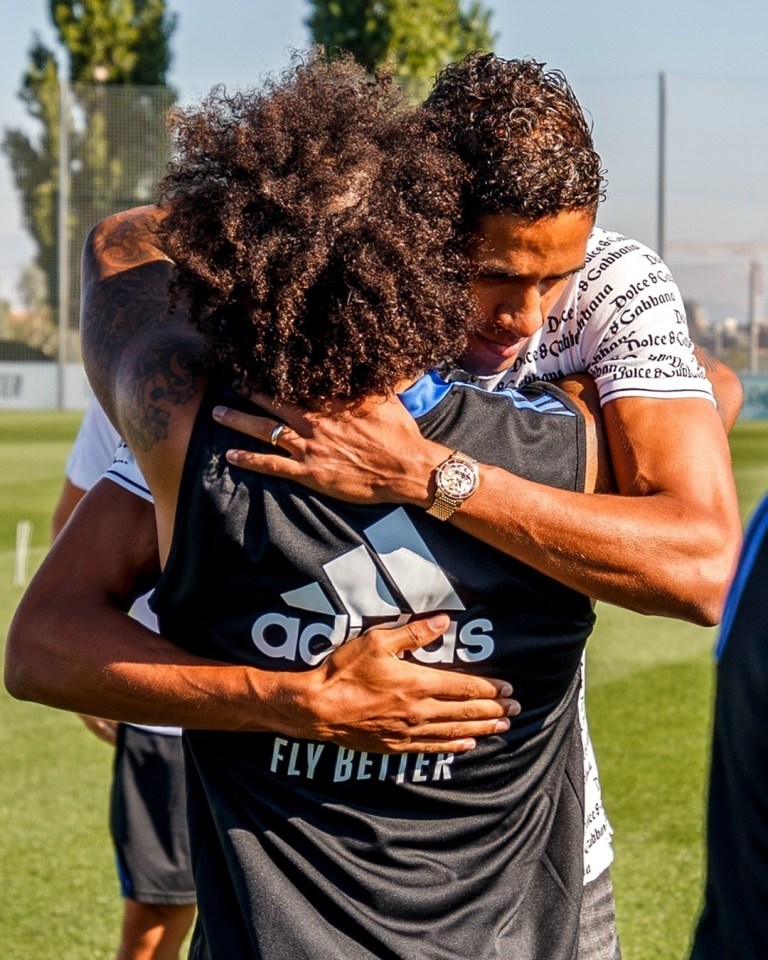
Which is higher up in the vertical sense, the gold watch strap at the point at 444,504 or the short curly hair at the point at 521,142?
the short curly hair at the point at 521,142

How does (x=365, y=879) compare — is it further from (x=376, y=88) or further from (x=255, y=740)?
(x=376, y=88)

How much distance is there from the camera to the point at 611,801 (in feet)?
19.7

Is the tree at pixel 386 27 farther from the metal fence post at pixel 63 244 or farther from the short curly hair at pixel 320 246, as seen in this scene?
the short curly hair at pixel 320 246

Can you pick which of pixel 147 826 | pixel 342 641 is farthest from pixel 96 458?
pixel 342 641

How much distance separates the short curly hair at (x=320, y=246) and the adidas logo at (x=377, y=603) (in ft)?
0.74

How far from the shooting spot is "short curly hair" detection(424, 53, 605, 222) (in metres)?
2.10

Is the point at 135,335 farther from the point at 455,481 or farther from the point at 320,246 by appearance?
the point at 455,481

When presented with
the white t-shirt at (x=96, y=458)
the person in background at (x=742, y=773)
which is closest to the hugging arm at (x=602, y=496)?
the person in background at (x=742, y=773)

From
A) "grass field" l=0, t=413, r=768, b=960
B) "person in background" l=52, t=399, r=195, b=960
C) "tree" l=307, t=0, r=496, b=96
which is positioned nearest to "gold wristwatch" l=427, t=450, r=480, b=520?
"person in background" l=52, t=399, r=195, b=960

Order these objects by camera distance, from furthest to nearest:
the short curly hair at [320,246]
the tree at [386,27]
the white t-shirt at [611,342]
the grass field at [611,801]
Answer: the tree at [386,27] → the grass field at [611,801] → the white t-shirt at [611,342] → the short curly hair at [320,246]

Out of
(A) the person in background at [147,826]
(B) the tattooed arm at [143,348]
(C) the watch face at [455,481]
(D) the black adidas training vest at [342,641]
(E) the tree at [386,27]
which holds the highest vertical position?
(E) the tree at [386,27]

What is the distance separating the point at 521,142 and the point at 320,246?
44 cm

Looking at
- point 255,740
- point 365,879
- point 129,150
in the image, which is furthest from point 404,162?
point 129,150

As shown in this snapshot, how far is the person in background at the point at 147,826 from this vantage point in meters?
3.81
